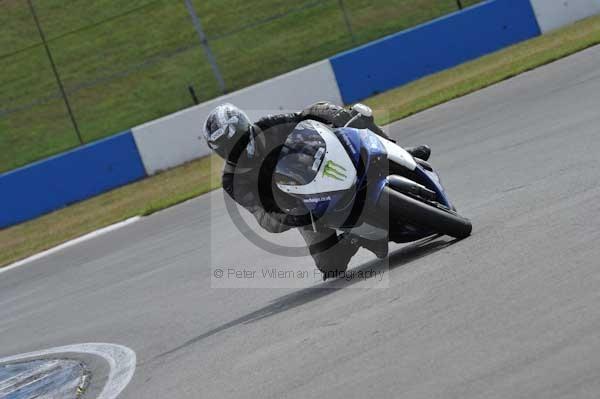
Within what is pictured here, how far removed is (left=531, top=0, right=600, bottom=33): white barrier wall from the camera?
21.2 m

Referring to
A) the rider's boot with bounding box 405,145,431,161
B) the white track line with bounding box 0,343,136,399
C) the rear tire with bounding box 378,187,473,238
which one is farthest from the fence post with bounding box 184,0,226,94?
the rear tire with bounding box 378,187,473,238

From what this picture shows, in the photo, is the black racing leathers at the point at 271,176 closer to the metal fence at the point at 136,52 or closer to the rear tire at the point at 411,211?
the rear tire at the point at 411,211

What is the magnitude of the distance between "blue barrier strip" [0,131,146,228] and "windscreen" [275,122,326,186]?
44.6 ft

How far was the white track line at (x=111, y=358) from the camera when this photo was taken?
6.71m

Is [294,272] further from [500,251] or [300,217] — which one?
[500,251]

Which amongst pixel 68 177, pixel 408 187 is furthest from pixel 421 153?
pixel 68 177

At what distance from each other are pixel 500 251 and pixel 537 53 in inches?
481

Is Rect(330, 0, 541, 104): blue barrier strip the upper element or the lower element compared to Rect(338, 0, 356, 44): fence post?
lower

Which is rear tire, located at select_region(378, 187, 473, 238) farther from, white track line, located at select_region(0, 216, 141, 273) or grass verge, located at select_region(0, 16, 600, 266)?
white track line, located at select_region(0, 216, 141, 273)

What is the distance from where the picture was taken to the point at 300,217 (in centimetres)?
716

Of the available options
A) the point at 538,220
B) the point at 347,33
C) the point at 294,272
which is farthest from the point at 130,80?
the point at 538,220

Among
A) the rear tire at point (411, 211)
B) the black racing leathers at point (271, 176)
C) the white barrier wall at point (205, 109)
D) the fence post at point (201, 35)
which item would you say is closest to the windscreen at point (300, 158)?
the black racing leathers at point (271, 176)

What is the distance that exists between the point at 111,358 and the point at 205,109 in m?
13.1

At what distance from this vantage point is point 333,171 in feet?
22.6
